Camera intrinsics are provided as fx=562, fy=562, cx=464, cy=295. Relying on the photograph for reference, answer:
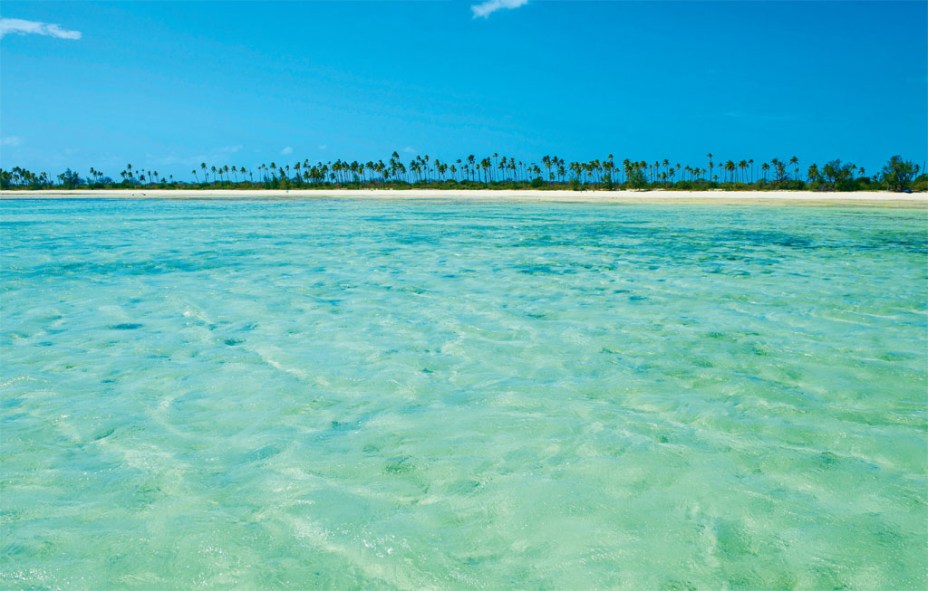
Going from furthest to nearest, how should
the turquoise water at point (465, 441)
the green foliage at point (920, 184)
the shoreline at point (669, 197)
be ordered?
the green foliage at point (920, 184), the shoreline at point (669, 197), the turquoise water at point (465, 441)

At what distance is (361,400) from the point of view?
4480mm

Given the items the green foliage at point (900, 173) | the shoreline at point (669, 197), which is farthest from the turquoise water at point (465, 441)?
the green foliage at point (900, 173)

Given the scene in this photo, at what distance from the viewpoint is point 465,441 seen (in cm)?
379

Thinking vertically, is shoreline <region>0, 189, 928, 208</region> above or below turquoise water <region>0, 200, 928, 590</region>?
above

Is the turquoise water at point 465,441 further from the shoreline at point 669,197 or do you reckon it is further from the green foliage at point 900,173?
the green foliage at point 900,173

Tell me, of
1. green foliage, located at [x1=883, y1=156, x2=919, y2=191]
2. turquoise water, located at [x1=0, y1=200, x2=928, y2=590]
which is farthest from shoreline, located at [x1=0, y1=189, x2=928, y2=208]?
turquoise water, located at [x1=0, y1=200, x2=928, y2=590]

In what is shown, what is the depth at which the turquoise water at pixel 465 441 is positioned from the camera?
2.59 meters

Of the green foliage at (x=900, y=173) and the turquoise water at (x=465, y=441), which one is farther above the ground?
the green foliage at (x=900, y=173)

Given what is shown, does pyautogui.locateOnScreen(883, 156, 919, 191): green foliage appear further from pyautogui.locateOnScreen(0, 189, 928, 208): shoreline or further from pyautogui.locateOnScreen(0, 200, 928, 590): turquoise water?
pyautogui.locateOnScreen(0, 200, 928, 590): turquoise water

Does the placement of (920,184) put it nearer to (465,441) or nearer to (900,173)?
(900,173)

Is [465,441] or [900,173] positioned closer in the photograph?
[465,441]

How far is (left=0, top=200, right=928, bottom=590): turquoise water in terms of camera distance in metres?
2.59

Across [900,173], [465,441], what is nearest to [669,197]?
[900,173]

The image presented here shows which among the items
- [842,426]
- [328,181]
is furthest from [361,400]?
[328,181]
